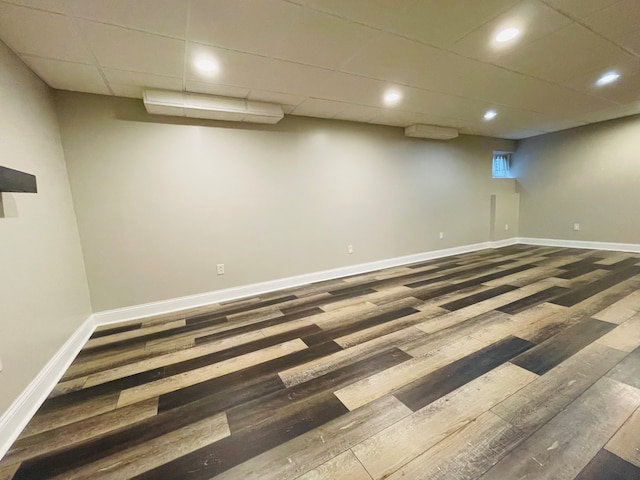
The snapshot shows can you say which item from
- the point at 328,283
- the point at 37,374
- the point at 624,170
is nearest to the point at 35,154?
the point at 37,374

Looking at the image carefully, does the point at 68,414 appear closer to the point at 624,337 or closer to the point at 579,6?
the point at 624,337

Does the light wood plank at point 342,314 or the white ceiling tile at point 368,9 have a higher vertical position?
the white ceiling tile at point 368,9

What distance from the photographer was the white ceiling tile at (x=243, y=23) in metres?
1.67

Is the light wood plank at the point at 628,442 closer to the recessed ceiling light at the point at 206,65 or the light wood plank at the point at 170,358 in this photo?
the light wood plank at the point at 170,358

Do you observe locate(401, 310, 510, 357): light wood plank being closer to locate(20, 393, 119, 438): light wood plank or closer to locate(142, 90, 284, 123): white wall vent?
locate(20, 393, 119, 438): light wood plank

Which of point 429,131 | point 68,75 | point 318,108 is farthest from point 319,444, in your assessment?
point 429,131

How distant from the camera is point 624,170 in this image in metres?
A: 4.87

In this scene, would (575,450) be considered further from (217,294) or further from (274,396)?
(217,294)

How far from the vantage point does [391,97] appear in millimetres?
3252

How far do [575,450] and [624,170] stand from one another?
244 inches

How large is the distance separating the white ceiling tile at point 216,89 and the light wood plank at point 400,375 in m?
2.95

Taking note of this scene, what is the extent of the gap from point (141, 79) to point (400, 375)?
3.31 metres

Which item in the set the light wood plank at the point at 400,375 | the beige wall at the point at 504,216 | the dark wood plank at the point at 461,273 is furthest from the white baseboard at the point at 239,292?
the light wood plank at the point at 400,375

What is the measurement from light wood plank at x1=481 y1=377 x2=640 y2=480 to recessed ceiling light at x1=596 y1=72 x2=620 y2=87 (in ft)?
11.1
